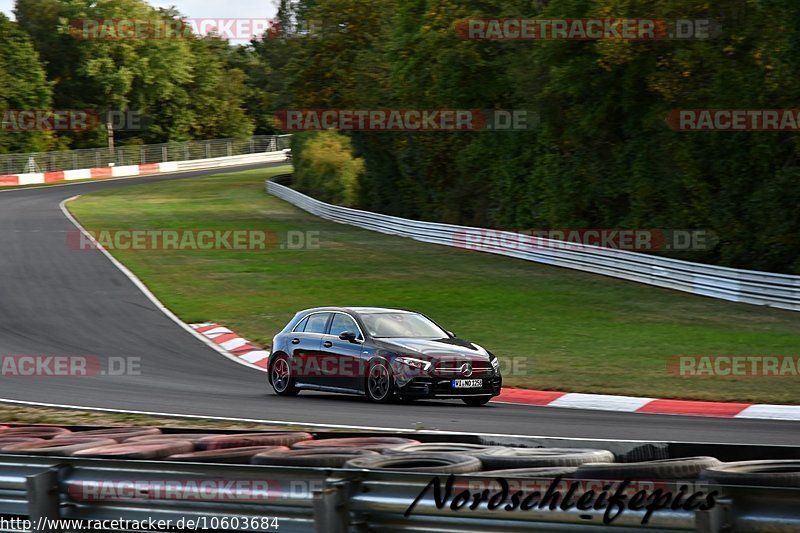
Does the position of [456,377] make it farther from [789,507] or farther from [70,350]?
[789,507]

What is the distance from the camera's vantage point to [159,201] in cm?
5678

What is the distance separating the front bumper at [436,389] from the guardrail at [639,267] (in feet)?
39.1

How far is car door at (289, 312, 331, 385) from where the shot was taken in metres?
15.9

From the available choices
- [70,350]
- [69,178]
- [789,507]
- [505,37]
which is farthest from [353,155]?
[789,507]

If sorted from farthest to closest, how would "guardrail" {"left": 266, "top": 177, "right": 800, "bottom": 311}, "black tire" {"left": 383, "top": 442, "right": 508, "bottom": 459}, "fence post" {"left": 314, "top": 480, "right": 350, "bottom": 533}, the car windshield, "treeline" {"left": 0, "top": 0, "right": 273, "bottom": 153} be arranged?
"treeline" {"left": 0, "top": 0, "right": 273, "bottom": 153}, "guardrail" {"left": 266, "top": 177, "right": 800, "bottom": 311}, the car windshield, "black tire" {"left": 383, "top": 442, "right": 508, "bottom": 459}, "fence post" {"left": 314, "top": 480, "right": 350, "bottom": 533}

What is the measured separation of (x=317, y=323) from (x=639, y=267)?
1457 cm

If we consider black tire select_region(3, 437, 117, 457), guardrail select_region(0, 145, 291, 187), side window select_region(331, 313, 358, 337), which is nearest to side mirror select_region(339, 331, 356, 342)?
side window select_region(331, 313, 358, 337)

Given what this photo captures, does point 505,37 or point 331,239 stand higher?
point 505,37

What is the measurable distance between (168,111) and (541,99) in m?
62.5

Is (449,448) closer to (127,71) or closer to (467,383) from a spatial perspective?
(467,383)

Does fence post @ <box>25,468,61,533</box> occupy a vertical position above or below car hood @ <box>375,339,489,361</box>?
above

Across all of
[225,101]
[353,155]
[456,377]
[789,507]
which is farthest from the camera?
[225,101]

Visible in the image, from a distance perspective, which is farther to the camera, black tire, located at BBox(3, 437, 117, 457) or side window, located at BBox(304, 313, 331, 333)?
side window, located at BBox(304, 313, 331, 333)

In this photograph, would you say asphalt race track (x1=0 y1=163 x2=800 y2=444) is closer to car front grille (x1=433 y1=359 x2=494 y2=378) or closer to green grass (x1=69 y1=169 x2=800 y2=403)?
car front grille (x1=433 y1=359 x2=494 y2=378)
